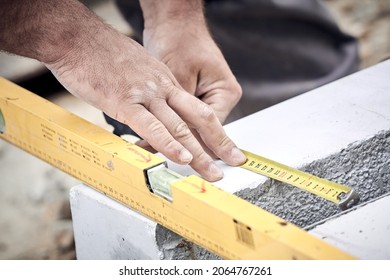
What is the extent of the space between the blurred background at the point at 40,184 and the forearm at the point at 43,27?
1.61m

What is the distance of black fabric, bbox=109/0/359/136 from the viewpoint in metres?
3.80

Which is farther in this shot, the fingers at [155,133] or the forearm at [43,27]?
the forearm at [43,27]

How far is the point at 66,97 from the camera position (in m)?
5.09

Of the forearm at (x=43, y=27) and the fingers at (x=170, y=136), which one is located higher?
the forearm at (x=43, y=27)

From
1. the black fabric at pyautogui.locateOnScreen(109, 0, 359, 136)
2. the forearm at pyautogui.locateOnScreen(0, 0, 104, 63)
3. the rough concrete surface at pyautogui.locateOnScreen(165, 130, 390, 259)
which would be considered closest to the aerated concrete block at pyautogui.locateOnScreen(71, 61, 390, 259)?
the rough concrete surface at pyautogui.locateOnScreen(165, 130, 390, 259)

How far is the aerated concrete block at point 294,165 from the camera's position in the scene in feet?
7.54

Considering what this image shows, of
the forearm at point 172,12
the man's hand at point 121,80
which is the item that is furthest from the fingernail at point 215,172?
the forearm at point 172,12

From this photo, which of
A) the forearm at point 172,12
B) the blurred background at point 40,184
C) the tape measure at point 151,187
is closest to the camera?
the tape measure at point 151,187

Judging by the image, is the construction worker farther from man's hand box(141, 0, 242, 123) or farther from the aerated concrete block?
the aerated concrete block

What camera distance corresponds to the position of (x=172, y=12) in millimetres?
2932

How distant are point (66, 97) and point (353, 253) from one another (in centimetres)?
326

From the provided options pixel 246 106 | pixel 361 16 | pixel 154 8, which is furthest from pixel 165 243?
pixel 361 16

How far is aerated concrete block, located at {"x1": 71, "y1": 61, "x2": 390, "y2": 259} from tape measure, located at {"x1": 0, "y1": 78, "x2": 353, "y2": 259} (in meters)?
0.07

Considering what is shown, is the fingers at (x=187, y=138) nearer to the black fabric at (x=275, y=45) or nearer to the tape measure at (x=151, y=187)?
the tape measure at (x=151, y=187)
